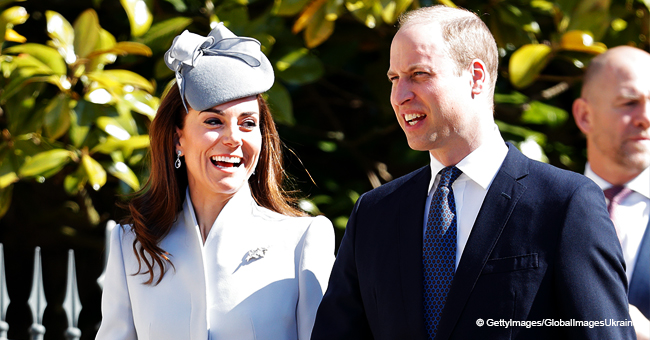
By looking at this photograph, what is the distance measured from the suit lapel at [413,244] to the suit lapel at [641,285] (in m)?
0.76

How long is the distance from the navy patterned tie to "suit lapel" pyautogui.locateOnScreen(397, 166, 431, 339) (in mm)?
19

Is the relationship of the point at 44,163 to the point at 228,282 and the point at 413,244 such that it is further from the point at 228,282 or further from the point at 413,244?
the point at 413,244

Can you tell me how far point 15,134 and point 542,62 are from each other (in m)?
2.18

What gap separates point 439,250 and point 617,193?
1.06 meters

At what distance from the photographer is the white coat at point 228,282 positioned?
6.29 feet

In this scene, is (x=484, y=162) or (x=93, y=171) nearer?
(x=484, y=162)

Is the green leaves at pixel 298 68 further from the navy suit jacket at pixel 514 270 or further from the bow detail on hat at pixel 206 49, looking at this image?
the navy suit jacket at pixel 514 270

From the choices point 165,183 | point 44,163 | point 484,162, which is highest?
point 484,162

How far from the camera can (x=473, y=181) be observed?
1603 mm

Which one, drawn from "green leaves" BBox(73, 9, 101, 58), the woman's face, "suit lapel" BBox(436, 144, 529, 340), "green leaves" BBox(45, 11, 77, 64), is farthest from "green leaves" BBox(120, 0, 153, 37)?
"suit lapel" BBox(436, 144, 529, 340)

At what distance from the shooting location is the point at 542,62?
2857 millimetres

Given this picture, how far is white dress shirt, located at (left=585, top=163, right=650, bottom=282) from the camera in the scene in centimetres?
211

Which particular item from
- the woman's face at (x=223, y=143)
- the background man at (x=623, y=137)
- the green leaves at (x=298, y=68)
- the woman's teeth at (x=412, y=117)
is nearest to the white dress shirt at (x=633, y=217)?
the background man at (x=623, y=137)

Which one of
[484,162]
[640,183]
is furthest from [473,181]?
[640,183]
